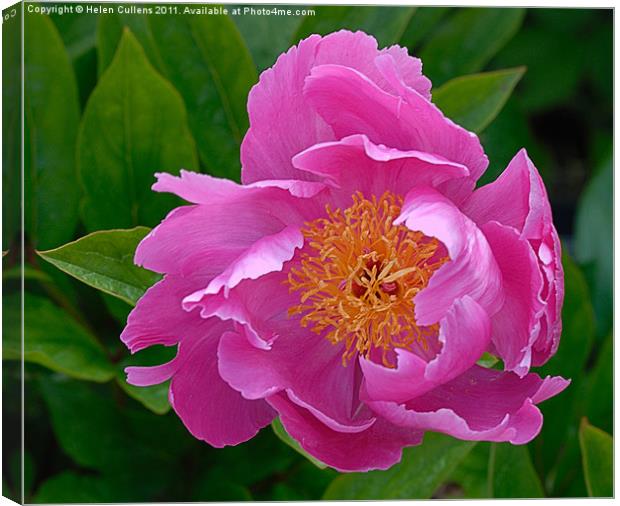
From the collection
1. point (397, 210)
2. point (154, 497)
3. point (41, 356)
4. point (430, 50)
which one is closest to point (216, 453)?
point (154, 497)

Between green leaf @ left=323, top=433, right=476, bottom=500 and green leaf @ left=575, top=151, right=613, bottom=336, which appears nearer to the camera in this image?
green leaf @ left=323, top=433, right=476, bottom=500

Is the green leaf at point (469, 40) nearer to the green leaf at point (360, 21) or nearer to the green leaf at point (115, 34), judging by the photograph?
the green leaf at point (360, 21)

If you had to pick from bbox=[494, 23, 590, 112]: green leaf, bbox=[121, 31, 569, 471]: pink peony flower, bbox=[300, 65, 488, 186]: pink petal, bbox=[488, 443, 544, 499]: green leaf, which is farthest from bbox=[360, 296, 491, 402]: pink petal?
bbox=[494, 23, 590, 112]: green leaf

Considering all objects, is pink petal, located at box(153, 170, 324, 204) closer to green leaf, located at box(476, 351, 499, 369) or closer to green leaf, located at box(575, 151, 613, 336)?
green leaf, located at box(476, 351, 499, 369)

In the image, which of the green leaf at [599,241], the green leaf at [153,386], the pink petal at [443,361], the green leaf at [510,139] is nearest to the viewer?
the pink petal at [443,361]

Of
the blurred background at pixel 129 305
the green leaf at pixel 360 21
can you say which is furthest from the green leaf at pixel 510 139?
the green leaf at pixel 360 21

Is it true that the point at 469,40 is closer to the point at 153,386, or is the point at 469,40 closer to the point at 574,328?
the point at 574,328

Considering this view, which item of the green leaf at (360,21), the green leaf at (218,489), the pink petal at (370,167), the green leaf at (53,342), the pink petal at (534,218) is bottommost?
the green leaf at (218,489)
